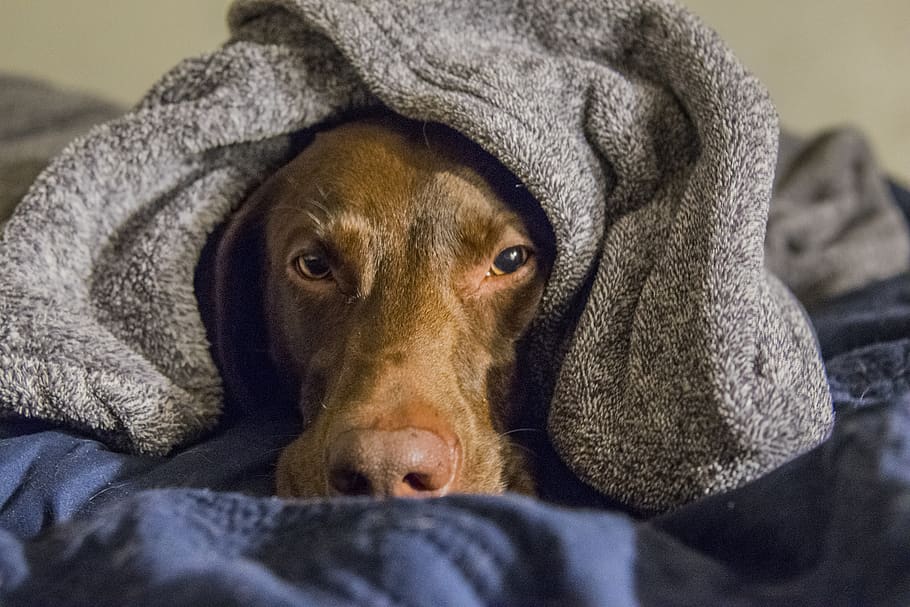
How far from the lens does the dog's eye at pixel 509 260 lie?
136cm

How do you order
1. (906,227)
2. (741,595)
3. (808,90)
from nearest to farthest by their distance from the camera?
(741,595) < (906,227) < (808,90)

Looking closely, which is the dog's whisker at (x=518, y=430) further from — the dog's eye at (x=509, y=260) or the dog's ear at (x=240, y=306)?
the dog's ear at (x=240, y=306)

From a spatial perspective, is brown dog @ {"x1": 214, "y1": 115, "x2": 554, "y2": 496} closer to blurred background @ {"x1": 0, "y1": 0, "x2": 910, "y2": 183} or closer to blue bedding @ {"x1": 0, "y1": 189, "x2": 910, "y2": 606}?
blue bedding @ {"x1": 0, "y1": 189, "x2": 910, "y2": 606}

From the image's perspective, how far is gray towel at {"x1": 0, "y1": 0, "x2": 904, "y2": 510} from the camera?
1093 millimetres

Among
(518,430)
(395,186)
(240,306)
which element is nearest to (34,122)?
(240,306)

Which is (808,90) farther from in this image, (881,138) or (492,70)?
(492,70)

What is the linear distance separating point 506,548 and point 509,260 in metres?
0.72

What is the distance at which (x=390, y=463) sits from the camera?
1012 millimetres

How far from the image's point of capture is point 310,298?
1.42m

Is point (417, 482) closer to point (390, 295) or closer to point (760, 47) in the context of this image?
point (390, 295)

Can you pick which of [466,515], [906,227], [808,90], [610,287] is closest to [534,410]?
[610,287]

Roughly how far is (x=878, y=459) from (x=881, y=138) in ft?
9.28

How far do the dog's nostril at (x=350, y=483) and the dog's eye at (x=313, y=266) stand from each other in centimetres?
44

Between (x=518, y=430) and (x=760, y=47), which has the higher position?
(x=760, y=47)
